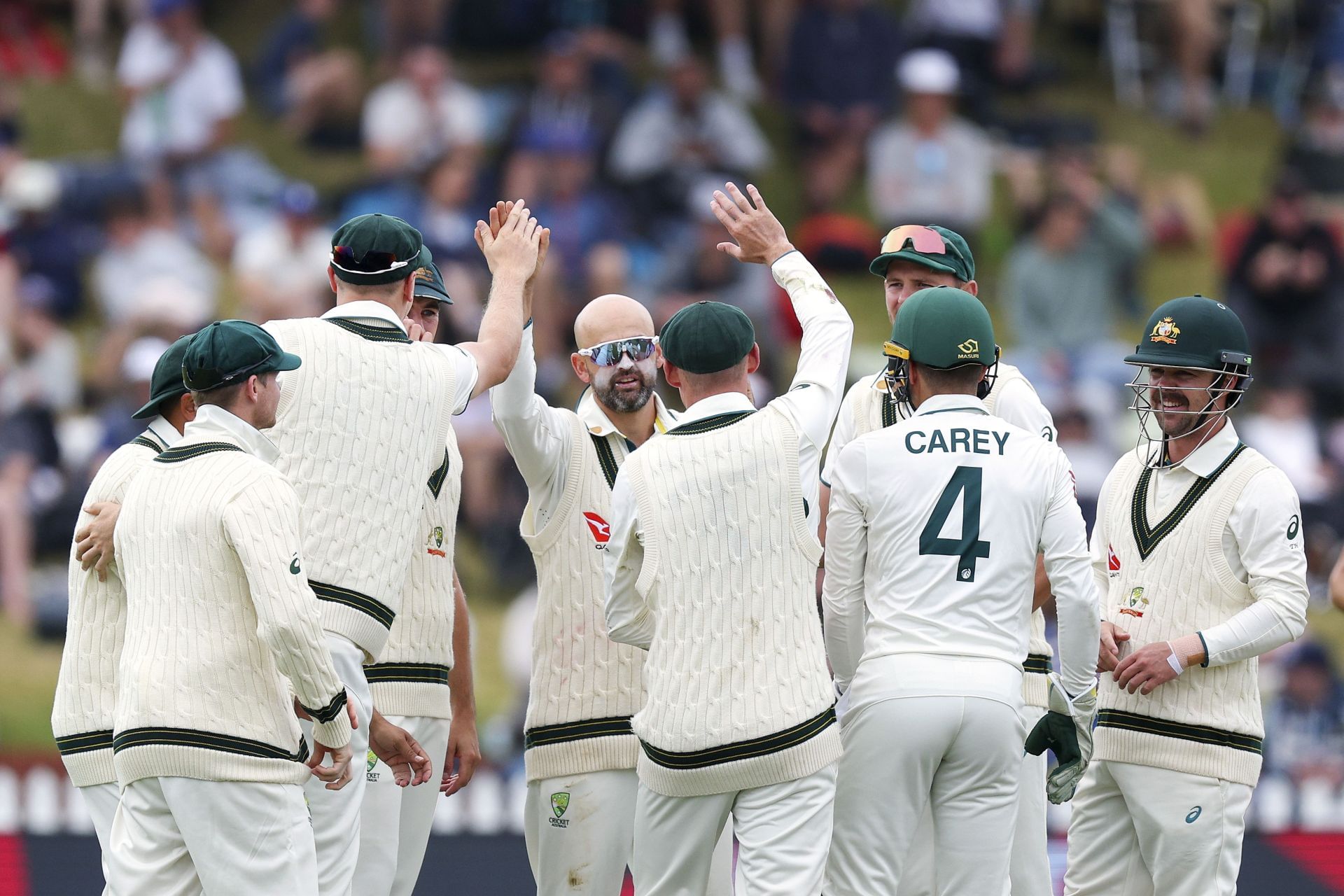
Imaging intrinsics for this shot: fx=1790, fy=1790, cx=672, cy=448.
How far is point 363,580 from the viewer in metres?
5.23

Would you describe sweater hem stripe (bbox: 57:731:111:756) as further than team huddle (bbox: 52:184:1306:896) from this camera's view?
Yes

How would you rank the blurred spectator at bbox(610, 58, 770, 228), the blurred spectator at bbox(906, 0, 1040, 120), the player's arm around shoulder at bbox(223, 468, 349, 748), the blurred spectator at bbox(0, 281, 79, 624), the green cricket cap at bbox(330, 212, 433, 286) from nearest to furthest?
the player's arm around shoulder at bbox(223, 468, 349, 748), the green cricket cap at bbox(330, 212, 433, 286), the blurred spectator at bbox(0, 281, 79, 624), the blurred spectator at bbox(610, 58, 770, 228), the blurred spectator at bbox(906, 0, 1040, 120)

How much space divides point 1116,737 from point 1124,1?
11.1 meters

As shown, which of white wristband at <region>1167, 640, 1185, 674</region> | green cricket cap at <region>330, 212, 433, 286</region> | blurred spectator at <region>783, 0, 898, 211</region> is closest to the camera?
green cricket cap at <region>330, 212, 433, 286</region>

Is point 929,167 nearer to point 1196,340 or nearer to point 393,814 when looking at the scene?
point 1196,340

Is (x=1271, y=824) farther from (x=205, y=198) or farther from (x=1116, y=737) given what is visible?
(x=205, y=198)

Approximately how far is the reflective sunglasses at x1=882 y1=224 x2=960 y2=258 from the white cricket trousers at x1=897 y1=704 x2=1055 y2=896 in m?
1.51

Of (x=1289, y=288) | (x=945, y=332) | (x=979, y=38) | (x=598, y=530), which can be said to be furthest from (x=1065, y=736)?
(x=979, y=38)

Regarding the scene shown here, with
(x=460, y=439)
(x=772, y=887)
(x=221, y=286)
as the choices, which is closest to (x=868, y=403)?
(x=772, y=887)

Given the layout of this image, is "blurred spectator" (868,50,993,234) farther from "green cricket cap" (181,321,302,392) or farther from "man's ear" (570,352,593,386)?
"green cricket cap" (181,321,302,392)

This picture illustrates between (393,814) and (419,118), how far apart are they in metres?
8.57

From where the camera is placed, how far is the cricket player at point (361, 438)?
5.21 metres

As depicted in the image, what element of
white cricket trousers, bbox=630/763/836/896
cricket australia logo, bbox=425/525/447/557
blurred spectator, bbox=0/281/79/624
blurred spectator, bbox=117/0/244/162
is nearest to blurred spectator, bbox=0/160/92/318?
blurred spectator, bbox=0/281/79/624

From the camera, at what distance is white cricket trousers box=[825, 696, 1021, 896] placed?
4938 millimetres
